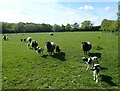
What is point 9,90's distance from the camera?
15.3m

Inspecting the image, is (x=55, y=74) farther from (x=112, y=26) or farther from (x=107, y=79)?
(x=112, y=26)

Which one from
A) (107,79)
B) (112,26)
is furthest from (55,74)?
(112,26)

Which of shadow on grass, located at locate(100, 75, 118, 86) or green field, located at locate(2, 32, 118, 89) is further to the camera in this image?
shadow on grass, located at locate(100, 75, 118, 86)

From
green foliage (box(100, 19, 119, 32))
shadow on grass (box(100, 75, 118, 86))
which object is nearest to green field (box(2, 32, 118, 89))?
shadow on grass (box(100, 75, 118, 86))

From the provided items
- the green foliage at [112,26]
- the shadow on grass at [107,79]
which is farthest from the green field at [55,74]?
the green foliage at [112,26]

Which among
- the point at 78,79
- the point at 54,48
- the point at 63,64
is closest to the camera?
the point at 78,79

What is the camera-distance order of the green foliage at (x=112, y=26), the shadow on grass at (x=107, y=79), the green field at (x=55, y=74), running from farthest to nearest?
the green foliage at (x=112, y=26), the shadow on grass at (x=107, y=79), the green field at (x=55, y=74)

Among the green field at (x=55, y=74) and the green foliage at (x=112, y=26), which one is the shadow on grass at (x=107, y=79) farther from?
the green foliage at (x=112, y=26)

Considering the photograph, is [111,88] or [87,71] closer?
[111,88]

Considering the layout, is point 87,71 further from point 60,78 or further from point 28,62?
point 28,62

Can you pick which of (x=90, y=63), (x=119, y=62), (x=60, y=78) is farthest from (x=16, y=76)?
(x=119, y=62)

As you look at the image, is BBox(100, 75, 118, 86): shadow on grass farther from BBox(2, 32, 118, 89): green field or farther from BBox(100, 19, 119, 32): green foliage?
BBox(100, 19, 119, 32): green foliage

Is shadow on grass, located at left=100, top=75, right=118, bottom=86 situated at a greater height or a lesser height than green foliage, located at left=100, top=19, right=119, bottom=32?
lesser

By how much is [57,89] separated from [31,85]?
6.86 feet
